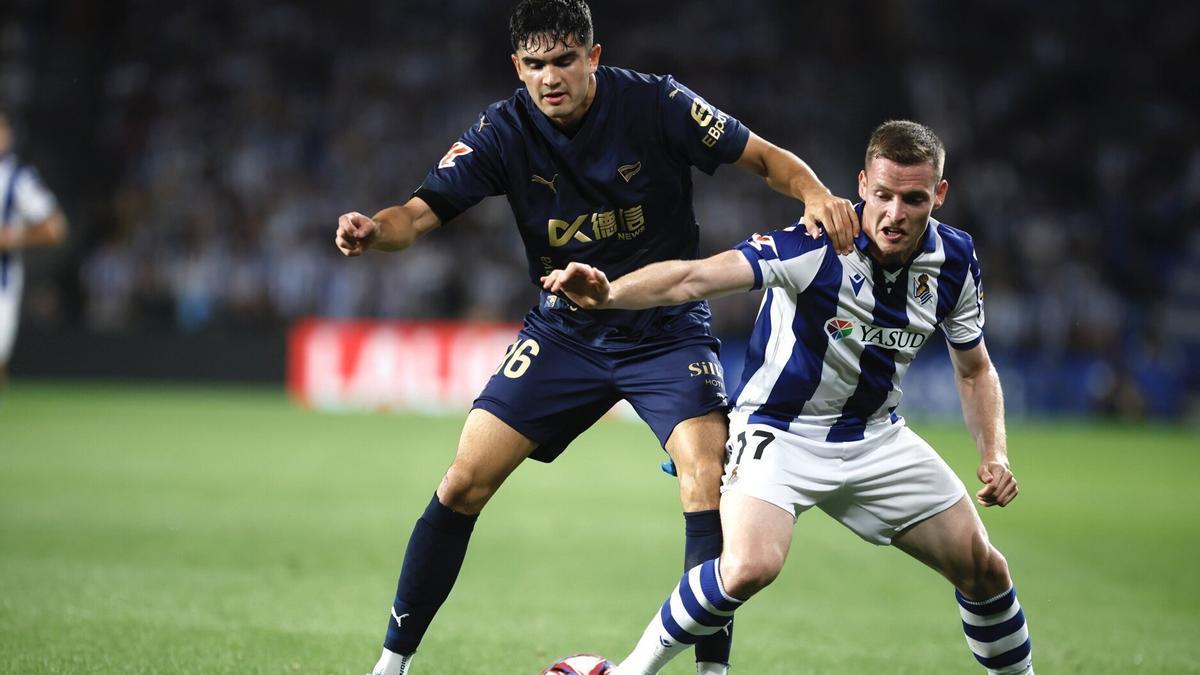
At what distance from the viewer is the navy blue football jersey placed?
496 cm

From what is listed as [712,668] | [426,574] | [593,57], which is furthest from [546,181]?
[712,668]

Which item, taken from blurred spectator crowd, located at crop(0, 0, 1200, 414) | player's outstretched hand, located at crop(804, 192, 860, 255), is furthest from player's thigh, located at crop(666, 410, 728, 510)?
blurred spectator crowd, located at crop(0, 0, 1200, 414)

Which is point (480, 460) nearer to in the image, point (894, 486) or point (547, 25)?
point (894, 486)

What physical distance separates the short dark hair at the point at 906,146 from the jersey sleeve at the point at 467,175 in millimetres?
1462

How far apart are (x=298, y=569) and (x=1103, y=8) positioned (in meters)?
22.3

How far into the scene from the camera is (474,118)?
21.9m

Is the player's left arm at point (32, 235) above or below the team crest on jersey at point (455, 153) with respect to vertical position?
below

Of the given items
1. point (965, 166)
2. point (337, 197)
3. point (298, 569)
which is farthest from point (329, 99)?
point (298, 569)

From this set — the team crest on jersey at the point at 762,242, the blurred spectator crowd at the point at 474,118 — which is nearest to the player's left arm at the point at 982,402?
the team crest on jersey at the point at 762,242

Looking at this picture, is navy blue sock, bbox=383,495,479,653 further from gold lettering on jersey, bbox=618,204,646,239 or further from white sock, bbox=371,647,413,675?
gold lettering on jersey, bbox=618,204,646,239

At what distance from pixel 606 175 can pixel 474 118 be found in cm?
1740

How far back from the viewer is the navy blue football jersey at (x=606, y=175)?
4957 mm

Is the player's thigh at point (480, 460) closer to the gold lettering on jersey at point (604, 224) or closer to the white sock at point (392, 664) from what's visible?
the white sock at point (392, 664)

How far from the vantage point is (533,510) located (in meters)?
10.6
